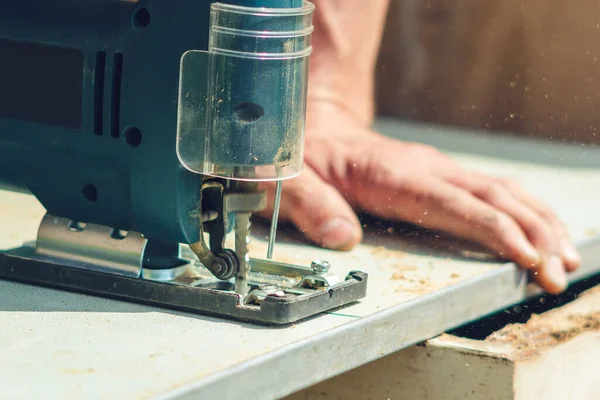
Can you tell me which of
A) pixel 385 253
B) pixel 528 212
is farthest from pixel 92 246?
pixel 528 212

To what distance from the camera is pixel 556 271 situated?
1.55 metres

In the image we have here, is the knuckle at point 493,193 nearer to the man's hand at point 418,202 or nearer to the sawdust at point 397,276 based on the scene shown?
the man's hand at point 418,202

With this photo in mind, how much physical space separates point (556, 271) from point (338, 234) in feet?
1.08

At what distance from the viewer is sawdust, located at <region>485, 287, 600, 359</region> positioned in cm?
137

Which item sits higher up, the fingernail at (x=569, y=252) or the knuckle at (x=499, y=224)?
the knuckle at (x=499, y=224)

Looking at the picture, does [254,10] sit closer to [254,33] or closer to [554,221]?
[254,33]

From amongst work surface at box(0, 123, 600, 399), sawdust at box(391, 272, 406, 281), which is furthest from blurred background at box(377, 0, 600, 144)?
sawdust at box(391, 272, 406, 281)

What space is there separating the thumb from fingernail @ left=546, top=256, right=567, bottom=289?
11.0 inches

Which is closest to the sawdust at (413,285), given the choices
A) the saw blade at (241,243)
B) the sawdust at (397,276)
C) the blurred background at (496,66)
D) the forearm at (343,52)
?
the sawdust at (397,276)

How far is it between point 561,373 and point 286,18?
611 millimetres

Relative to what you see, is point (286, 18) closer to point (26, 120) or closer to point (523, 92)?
point (26, 120)

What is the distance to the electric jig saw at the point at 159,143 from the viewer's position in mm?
1119

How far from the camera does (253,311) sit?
115cm

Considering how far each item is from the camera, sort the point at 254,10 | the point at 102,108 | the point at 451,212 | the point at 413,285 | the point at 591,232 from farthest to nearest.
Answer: the point at 591,232 < the point at 451,212 < the point at 413,285 < the point at 102,108 < the point at 254,10
